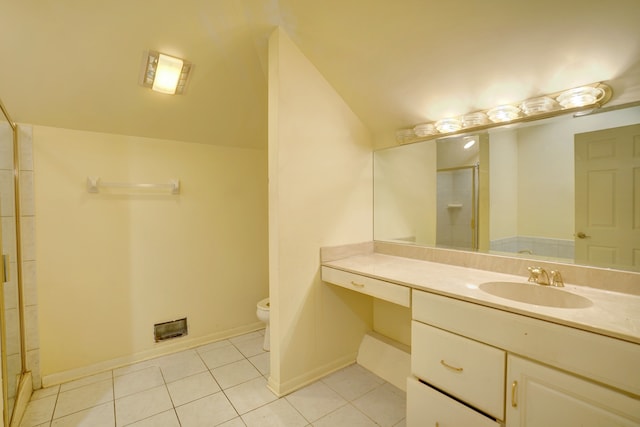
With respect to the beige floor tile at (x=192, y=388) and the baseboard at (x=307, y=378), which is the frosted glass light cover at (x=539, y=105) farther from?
the beige floor tile at (x=192, y=388)

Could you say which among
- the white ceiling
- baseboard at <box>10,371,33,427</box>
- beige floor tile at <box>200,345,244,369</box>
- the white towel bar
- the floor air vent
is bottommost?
beige floor tile at <box>200,345,244,369</box>

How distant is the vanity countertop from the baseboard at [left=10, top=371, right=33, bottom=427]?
5.96 ft

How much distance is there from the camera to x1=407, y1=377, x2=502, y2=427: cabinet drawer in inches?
45.9

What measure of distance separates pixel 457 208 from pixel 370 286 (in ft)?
2.66

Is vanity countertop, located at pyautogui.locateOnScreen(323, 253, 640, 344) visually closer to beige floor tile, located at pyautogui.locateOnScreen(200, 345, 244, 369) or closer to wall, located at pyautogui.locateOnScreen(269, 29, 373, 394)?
wall, located at pyautogui.locateOnScreen(269, 29, 373, 394)

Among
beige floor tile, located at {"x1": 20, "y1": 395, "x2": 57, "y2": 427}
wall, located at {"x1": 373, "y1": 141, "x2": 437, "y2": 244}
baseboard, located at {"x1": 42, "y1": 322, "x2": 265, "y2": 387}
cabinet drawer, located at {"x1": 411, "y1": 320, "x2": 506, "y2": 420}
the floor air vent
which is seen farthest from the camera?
the floor air vent

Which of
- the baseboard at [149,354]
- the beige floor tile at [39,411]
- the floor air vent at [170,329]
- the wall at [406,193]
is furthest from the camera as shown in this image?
the floor air vent at [170,329]

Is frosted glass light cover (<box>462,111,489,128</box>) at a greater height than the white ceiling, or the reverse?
the white ceiling

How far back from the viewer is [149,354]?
2197 millimetres

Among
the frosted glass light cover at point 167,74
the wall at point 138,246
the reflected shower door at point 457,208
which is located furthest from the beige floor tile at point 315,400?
the frosted glass light cover at point 167,74

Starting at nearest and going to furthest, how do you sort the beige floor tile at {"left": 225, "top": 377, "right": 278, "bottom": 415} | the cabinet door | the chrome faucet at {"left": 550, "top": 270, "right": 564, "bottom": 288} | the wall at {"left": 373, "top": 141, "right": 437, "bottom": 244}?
the cabinet door → the chrome faucet at {"left": 550, "top": 270, "right": 564, "bottom": 288} → the beige floor tile at {"left": 225, "top": 377, "right": 278, "bottom": 415} → the wall at {"left": 373, "top": 141, "right": 437, "bottom": 244}

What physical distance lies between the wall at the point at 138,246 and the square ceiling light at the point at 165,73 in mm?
528

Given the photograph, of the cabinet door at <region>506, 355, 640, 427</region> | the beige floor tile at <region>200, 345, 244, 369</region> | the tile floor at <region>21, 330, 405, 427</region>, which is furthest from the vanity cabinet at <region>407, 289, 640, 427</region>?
the beige floor tile at <region>200, 345, 244, 369</region>

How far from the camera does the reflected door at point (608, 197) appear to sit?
1256 millimetres
